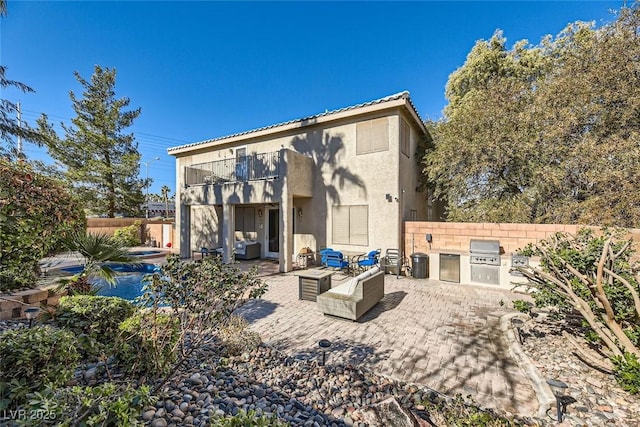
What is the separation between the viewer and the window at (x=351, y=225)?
39.5 feet

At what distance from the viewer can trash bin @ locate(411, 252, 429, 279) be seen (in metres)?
10.5

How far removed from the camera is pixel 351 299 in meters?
6.43

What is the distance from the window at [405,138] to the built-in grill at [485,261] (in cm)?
512

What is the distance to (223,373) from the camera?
3.99 m

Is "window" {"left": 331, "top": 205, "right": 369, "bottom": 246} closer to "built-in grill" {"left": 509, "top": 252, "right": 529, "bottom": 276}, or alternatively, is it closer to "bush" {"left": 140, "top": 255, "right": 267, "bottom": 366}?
"built-in grill" {"left": 509, "top": 252, "right": 529, "bottom": 276}

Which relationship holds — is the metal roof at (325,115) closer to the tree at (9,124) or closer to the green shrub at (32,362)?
the tree at (9,124)

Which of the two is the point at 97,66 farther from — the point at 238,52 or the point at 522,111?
the point at 522,111

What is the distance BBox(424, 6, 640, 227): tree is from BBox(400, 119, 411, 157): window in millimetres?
1476

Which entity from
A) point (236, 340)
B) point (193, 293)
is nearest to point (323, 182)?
point (236, 340)

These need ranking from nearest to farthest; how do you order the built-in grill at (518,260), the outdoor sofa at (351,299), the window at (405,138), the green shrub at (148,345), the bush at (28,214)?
the bush at (28,214) < the green shrub at (148,345) < the outdoor sofa at (351,299) < the built-in grill at (518,260) < the window at (405,138)

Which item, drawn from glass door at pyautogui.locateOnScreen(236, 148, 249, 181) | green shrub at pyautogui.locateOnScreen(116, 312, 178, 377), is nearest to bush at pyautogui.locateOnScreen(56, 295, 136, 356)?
green shrub at pyautogui.locateOnScreen(116, 312, 178, 377)

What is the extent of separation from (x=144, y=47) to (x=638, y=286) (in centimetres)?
1963

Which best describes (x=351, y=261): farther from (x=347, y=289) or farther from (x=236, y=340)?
(x=236, y=340)

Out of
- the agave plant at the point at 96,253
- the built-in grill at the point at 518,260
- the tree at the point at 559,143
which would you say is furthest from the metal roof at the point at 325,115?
the agave plant at the point at 96,253
